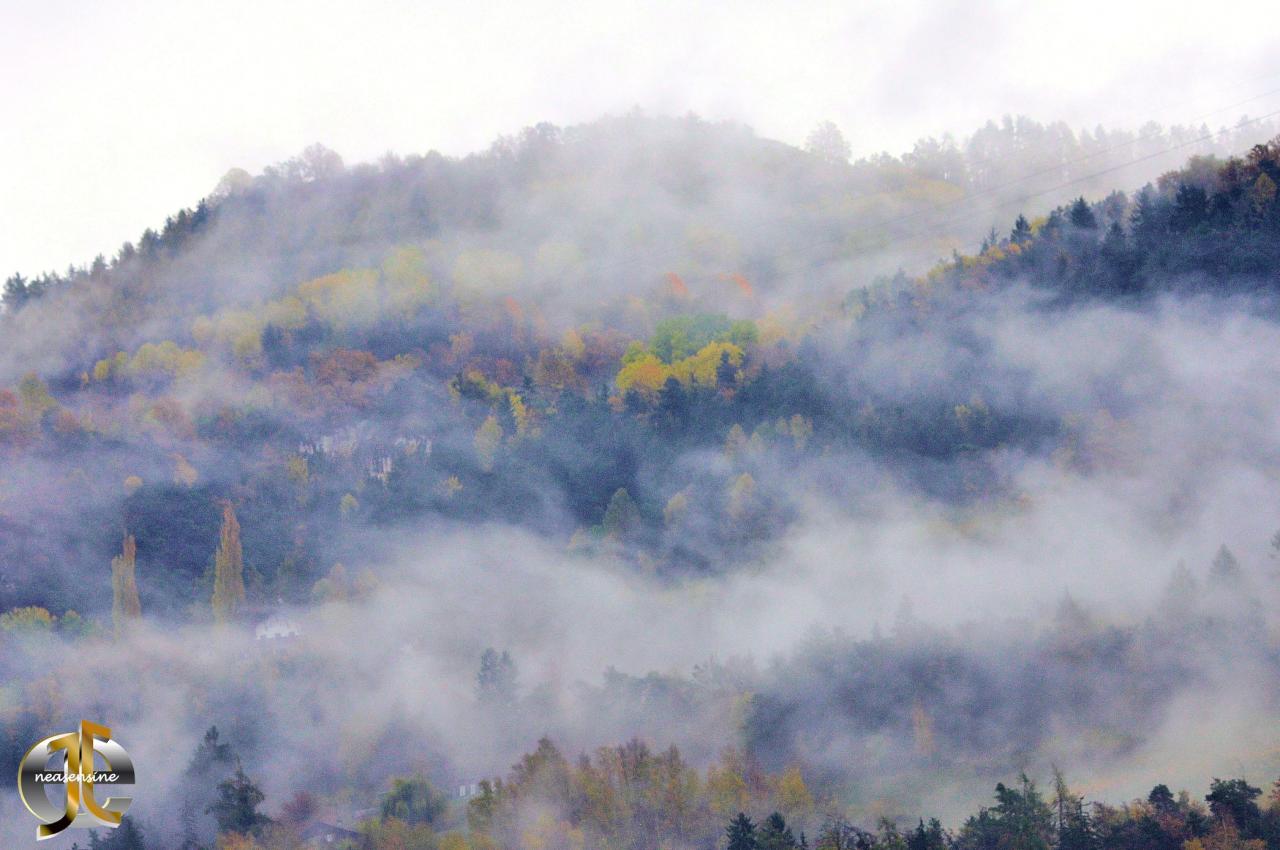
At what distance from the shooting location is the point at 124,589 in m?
113

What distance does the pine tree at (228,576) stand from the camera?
109m

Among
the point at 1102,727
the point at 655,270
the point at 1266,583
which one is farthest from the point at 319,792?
the point at 655,270

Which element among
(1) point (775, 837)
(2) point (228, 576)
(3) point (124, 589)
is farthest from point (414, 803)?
(3) point (124, 589)

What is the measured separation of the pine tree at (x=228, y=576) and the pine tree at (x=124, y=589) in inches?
226

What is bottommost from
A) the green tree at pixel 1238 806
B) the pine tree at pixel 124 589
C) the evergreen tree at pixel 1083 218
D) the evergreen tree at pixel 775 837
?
the green tree at pixel 1238 806

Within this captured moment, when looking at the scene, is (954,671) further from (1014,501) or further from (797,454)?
(797,454)

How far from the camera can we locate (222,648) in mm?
104625

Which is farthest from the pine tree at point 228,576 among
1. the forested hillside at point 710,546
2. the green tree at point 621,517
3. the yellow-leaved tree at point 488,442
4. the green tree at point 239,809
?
the green tree at point 239,809

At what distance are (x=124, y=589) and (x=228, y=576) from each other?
7.64m

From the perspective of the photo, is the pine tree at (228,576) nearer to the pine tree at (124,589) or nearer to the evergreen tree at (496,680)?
the pine tree at (124,589)

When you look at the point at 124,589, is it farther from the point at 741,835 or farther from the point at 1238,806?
the point at 1238,806

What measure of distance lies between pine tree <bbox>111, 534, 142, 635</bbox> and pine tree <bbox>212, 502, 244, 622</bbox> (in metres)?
5.74

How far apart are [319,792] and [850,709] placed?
2791cm

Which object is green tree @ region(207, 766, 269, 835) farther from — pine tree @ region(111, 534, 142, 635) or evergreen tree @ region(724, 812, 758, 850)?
pine tree @ region(111, 534, 142, 635)
